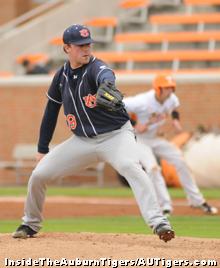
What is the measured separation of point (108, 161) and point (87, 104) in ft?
2.01

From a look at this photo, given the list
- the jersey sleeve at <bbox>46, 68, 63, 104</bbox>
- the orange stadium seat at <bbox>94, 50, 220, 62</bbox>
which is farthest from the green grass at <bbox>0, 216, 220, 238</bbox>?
the orange stadium seat at <bbox>94, 50, 220, 62</bbox>

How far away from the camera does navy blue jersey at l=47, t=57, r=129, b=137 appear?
952 centimetres

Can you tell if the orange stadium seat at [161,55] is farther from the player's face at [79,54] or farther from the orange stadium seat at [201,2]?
the player's face at [79,54]

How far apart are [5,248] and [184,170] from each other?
19.9 ft

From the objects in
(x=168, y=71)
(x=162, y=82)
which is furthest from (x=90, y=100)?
(x=168, y=71)

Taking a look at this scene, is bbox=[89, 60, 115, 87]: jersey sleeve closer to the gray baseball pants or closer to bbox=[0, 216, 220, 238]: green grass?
the gray baseball pants

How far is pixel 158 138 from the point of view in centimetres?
1504

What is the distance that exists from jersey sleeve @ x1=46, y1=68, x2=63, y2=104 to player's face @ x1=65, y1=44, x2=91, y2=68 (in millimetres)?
274

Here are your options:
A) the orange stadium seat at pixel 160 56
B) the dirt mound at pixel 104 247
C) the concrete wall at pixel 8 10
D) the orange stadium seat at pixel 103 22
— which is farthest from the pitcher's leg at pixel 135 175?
the concrete wall at pixel 8 10

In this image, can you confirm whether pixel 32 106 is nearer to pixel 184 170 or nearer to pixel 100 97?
pixel 184 170

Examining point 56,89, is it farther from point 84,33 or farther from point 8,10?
point 8,10

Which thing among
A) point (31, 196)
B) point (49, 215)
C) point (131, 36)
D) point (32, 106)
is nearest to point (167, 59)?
point (131, 36)

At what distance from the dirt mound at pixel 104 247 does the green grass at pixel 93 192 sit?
28.3 ft

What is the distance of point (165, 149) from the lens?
49.3 ft
